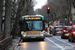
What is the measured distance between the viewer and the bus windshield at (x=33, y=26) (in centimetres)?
2483

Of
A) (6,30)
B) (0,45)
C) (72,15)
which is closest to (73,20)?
(72,15)

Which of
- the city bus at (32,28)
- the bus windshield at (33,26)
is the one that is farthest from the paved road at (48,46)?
the bus windshield at (33,26)

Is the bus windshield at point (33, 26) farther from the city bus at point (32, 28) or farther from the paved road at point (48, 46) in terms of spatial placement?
the paved road at point (48, 46)

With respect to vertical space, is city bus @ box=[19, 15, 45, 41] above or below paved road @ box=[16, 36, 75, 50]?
above

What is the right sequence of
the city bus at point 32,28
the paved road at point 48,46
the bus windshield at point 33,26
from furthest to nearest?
1. the bus windshield at point 33,26
2. the city bus at point 32,28
3. the paved road at point 48,46

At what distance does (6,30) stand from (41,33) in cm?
630

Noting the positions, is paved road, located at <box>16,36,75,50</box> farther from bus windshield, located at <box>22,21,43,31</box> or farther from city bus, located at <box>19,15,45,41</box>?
bus windshield, located at <box>22,21,43,31</box>

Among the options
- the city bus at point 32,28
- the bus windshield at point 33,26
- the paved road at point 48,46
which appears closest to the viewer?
the paved road at point 48,46

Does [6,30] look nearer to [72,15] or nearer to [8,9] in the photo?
[8,9]

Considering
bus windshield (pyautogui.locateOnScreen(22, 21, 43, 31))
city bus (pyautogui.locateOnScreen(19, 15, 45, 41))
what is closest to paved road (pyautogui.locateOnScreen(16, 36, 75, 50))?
city bus (pyautogui.locateOnScreen(19, 15, 45, 41))

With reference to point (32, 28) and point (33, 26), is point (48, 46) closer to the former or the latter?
point (32, 28)

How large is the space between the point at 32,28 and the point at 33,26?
276 millimetres

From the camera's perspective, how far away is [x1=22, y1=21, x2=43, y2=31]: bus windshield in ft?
81.5

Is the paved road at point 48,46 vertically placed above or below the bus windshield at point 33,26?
below
